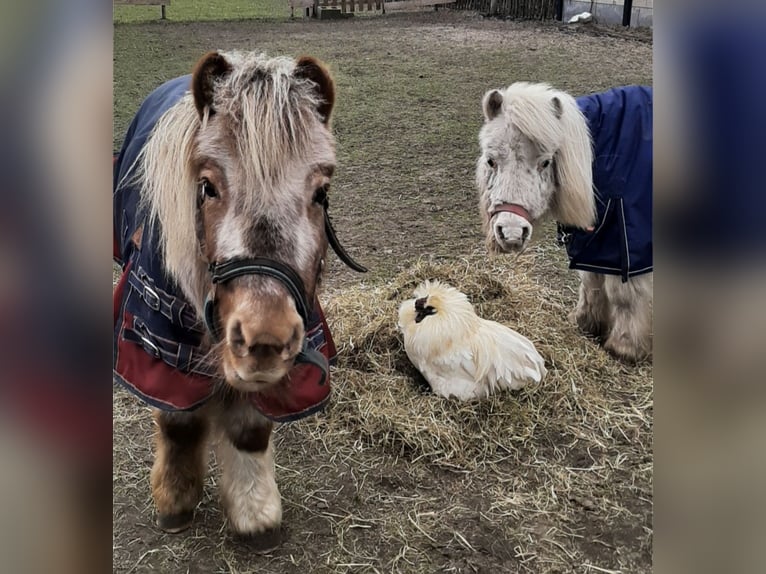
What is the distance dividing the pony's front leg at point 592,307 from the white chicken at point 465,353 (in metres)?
0.40

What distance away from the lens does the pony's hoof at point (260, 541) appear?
1.31m

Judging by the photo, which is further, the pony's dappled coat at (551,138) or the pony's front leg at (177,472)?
the pony's dappled coat at (551,138)

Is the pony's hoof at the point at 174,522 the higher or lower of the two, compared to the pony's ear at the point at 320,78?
lower

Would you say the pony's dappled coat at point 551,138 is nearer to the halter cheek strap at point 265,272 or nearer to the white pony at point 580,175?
the white pony at point 580,175

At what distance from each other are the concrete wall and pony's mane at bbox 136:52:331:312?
506mm

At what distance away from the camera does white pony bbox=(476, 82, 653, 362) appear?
1745 mm

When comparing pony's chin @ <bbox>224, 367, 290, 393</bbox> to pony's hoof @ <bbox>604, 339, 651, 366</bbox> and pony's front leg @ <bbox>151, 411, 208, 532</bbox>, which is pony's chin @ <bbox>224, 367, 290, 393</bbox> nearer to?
pony's front leg @ <bbox>151, 411, 208, 532</bbox>

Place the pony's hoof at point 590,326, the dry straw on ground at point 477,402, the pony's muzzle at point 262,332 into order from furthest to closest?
1. the pony's hoof at point 590,326
2. the dry straw on ground at point 477,402
3. the pony's muzzle at point 262,332

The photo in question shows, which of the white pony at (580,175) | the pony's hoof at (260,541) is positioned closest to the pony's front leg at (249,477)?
the pony's hoof at (260,541)

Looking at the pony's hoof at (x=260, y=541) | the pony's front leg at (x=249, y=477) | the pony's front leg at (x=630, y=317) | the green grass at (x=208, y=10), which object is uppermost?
the green grass at (x=208, y=10)

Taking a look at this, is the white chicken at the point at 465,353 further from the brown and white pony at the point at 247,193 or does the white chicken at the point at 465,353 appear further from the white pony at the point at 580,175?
the brown and white pony at the point at 247,193

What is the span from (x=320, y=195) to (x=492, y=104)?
3.77 feet

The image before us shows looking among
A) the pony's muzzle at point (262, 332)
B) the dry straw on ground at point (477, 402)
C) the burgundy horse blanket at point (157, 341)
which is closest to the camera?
the pony's muzzle at point (262, 332)
